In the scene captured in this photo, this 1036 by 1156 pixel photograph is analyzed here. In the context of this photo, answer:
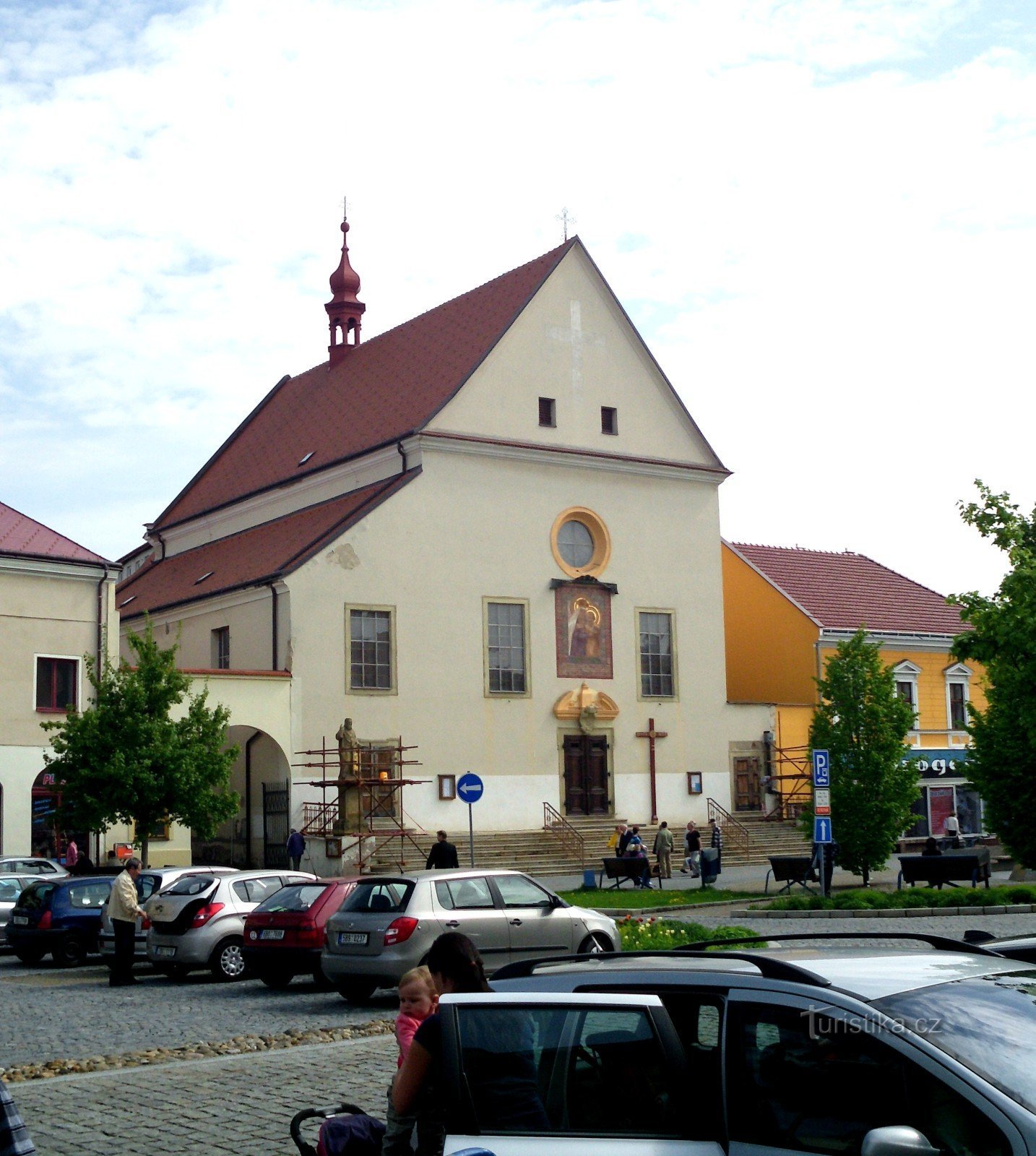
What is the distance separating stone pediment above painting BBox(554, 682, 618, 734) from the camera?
46.0m

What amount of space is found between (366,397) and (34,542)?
52.0 feet

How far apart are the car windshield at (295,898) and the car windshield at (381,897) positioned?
6.55ft

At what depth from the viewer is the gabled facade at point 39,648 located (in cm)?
3600

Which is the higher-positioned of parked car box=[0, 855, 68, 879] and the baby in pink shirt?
the baby in pink shirt

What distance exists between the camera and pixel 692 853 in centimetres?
4222

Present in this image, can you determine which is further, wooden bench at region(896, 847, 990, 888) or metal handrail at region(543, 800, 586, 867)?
metal handrail at region(543, 800, 586, 867)

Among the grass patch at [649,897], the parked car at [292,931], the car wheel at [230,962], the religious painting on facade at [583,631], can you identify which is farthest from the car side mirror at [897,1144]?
the religious painting on facade at [583,631]

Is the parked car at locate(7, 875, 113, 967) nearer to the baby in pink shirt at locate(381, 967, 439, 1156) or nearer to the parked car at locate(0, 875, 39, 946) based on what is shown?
the parked car at locate(0, 875, 39, 946)

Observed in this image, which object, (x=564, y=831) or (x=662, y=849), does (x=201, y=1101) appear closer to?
(x=662, y=849)

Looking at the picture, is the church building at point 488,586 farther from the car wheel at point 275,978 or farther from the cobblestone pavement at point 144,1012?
the car wheel at point 275,978

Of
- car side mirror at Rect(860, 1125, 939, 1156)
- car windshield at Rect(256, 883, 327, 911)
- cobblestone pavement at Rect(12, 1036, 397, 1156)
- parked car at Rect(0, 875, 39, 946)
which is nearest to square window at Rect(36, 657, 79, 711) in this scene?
parked car at Rect(0, 875, 39, 946)

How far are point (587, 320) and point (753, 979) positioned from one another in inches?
1746

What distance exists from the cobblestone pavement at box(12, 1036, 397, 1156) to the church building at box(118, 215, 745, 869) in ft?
89.6

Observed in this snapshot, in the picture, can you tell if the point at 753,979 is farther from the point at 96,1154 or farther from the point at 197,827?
the point at 197,827
